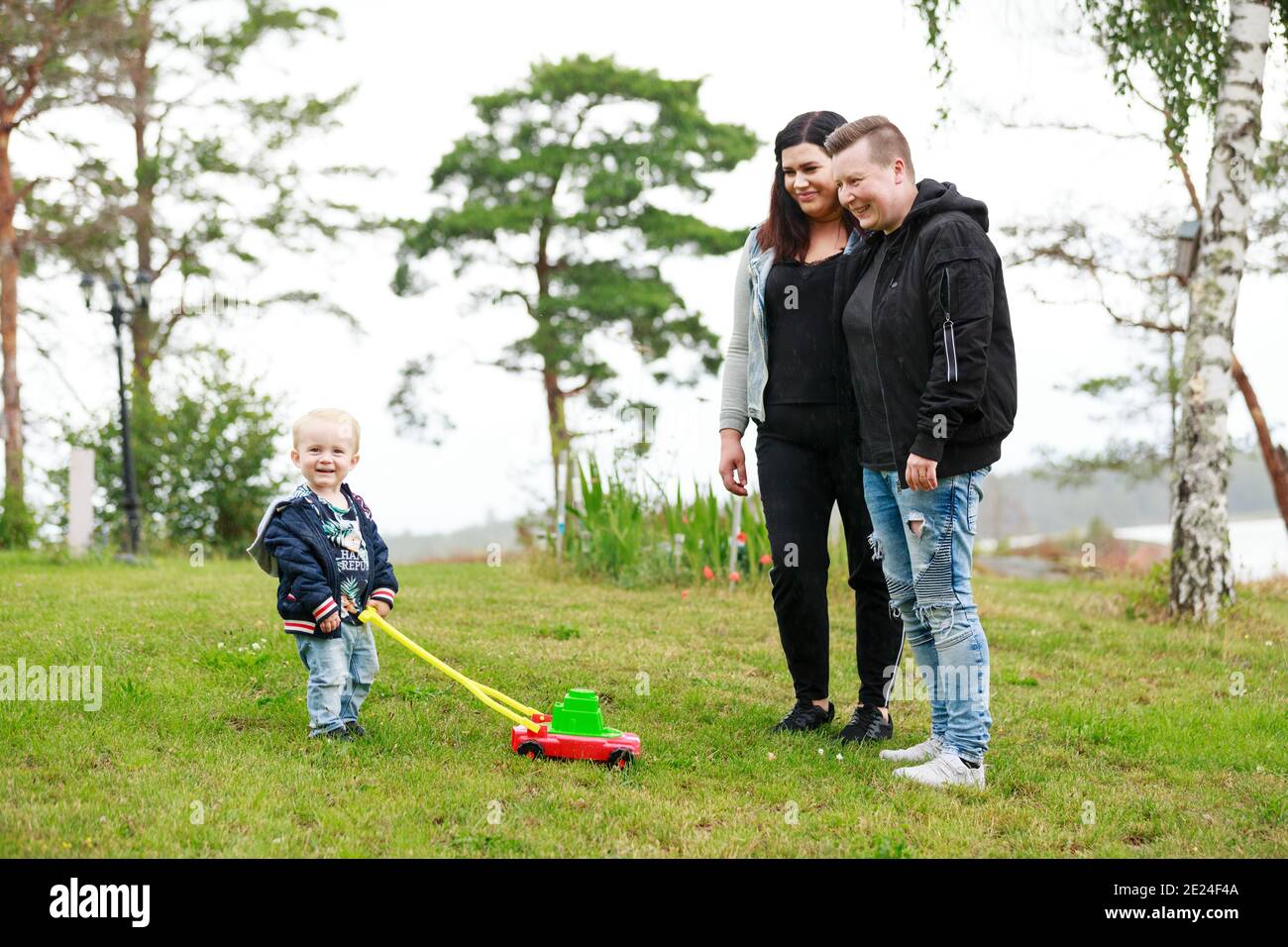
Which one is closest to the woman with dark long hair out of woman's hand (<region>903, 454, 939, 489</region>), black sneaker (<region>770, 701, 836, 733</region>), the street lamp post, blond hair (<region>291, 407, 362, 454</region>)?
black sneaker (<region>770, 701, 836, 733</region>)

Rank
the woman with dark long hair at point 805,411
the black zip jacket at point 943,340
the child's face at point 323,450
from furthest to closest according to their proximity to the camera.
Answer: the woman with dark long hair at point 805,411
the child's face at point 323,450
the black zip jacket at point 943,340

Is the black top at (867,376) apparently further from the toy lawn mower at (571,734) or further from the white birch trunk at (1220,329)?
the white birch trunk at (1220,329)

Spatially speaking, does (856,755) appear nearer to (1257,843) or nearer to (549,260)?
(1257,843)

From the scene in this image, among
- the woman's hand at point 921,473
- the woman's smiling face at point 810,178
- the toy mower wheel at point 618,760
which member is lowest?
the toy mower wheel at point 618,760

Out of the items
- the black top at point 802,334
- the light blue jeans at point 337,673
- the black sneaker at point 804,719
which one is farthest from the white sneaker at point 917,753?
the light blue jeans at point 337,673

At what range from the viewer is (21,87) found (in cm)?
1684

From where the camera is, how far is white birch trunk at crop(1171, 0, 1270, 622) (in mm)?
8258

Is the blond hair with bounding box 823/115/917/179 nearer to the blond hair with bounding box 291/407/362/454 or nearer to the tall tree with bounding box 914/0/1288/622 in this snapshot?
the blond hair with bounding box 291/407/362/454

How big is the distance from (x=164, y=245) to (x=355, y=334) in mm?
3522

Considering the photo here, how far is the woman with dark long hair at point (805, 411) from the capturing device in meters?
4.21

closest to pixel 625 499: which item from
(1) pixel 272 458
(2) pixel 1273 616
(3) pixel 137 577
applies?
(3) pixel 137 577

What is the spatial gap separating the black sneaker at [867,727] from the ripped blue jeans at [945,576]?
1.62 ft

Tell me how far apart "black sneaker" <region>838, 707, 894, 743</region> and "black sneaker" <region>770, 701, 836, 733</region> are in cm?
13

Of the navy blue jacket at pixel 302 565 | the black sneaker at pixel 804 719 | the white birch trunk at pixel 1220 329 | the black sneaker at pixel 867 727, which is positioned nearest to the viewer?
the navy blue jacket at pixel 302 565
